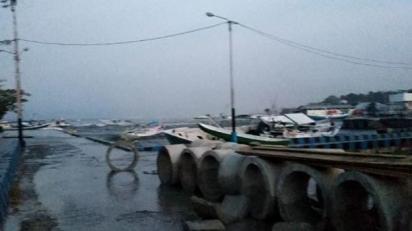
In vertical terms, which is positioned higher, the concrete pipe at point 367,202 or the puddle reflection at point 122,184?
the concrete pipe at point 367,202

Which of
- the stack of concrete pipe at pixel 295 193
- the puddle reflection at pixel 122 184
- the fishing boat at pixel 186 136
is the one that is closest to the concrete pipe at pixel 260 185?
the stack of concrete pipe at pixel 295 193

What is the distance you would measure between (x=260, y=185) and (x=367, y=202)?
7.11ft

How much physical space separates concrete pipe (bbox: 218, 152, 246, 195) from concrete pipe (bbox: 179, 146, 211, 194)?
191 centimetres

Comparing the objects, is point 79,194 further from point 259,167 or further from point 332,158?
point 332,158

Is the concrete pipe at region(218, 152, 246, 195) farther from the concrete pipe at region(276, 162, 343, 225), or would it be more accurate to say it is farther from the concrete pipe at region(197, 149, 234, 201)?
the concrete pipe at region(276, 162, 343, 225)

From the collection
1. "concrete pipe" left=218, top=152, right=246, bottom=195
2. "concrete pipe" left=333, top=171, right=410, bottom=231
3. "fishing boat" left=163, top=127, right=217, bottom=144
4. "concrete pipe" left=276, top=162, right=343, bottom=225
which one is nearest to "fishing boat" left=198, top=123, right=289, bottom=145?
"fishing boat" left=163, top=127, right=217, bottom=144

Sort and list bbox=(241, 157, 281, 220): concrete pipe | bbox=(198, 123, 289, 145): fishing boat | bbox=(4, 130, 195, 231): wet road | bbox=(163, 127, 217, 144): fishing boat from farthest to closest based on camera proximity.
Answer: bbox=(163, 127, 217, 144): fishing boat → bbox=(198, 123, 289, 145): fishing boat → bbox=(4, 130, 195, 231): wet road → bbox=(241, 157, 281, 220): concrete pipe

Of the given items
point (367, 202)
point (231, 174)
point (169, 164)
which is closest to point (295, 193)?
point (367, 202)

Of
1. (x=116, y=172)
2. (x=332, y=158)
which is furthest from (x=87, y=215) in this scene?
(x=116, y=172)

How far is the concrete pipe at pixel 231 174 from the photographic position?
10.0m

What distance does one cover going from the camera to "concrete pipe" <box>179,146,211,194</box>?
12.6m

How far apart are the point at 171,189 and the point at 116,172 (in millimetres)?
3879

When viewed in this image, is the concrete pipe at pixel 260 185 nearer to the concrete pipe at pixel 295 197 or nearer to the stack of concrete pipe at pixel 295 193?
the stack of concrete pipe at pixel 295 193

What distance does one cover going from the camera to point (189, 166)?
13141mm
